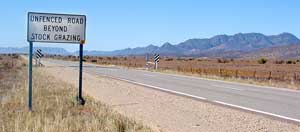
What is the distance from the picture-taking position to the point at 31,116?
12.3m

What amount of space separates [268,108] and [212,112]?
7.69 feet

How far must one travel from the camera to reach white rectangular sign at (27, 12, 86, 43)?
1323cm

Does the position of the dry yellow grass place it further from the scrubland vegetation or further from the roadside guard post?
the scrubland vegetation

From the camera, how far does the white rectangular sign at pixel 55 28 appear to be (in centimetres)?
1323

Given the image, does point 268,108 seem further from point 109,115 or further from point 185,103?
point 109,115

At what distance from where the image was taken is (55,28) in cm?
1366

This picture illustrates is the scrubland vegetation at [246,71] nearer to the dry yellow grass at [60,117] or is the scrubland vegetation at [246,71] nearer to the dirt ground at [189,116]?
the dirt ground at [189,116]

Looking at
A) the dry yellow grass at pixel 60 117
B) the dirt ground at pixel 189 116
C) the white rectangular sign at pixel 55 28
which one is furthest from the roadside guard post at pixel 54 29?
the dirt ground at pixel 189 116

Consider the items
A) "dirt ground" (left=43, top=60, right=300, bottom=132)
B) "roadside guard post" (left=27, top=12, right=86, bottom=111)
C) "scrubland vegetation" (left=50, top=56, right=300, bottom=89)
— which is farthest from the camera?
"scrubland vegetation" (left=50, top=56, right=300, bottom=89)

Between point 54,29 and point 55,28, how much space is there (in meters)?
0.04

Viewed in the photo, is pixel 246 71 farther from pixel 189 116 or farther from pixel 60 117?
pixel 60 117

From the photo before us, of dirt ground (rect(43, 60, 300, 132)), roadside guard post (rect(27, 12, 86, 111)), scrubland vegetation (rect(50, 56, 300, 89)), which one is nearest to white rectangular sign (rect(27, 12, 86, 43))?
roadside guard post (rect(27, 12, 86, 111))

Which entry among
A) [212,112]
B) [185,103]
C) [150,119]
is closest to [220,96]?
[185,103]

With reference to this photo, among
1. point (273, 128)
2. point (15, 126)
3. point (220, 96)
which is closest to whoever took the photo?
point (15, 126)
